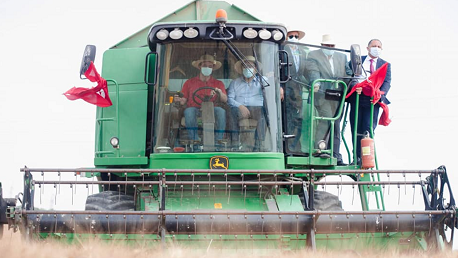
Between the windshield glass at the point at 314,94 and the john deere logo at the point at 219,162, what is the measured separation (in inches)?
42.4

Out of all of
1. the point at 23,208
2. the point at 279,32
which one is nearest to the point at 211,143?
the point at 279,32

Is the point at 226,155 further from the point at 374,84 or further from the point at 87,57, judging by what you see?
the point at 374,84

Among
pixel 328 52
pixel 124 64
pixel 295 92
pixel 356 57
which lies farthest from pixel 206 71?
pixel 328 52

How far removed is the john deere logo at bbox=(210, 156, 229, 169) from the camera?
743cm

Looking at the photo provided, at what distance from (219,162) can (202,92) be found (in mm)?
867

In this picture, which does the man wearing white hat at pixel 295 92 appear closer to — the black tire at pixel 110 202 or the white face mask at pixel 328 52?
the white face mask at pixel 328 52

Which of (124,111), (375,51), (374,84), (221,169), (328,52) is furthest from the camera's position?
(375,51)

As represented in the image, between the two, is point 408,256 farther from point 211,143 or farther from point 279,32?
point 279,32

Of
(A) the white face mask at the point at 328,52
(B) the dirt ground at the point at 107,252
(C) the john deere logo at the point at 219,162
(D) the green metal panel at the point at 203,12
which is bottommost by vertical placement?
(B) the dirt ground at the point at 107,252

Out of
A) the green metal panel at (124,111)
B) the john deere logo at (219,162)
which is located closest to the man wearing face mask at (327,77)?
the john deere logo at (219,162)

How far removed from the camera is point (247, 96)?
771 cm

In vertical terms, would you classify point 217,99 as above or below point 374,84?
below

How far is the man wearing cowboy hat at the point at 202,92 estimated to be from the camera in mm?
7629

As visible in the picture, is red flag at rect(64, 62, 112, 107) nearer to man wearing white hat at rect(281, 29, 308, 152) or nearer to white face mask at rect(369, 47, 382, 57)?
man wearing white hat at rect(281, 29, 308, 152)
